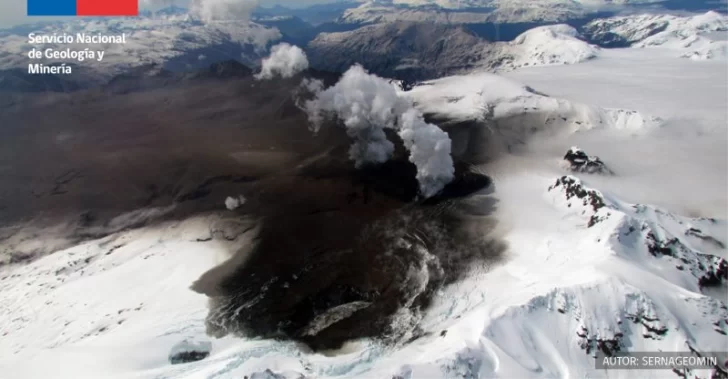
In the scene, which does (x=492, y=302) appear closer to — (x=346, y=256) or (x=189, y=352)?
(x=346, y=256)

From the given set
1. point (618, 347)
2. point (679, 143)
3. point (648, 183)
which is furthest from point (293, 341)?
point (679, 143)

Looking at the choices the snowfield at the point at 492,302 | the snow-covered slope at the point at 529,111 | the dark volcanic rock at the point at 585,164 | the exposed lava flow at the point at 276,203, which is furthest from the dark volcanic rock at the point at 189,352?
the snow-covered slope at the point at 529,111

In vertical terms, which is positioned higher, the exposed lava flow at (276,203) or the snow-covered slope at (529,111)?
the snow-covered slope at (529,111)

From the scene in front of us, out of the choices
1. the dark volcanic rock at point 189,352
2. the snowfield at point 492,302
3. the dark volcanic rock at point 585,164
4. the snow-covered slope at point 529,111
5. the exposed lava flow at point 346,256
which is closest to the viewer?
the snowfield at point 492,302

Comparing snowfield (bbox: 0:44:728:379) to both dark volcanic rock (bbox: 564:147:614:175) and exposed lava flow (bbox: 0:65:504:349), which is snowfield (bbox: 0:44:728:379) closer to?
exposed lava flow (bbox: 0:65:504:349)

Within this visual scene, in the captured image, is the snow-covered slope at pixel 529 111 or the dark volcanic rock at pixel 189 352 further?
the snow-covered slope at pixel 529 111

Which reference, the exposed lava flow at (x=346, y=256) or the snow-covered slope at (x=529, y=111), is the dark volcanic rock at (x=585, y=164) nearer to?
the snow-covered slope at (x=529, y=111)
